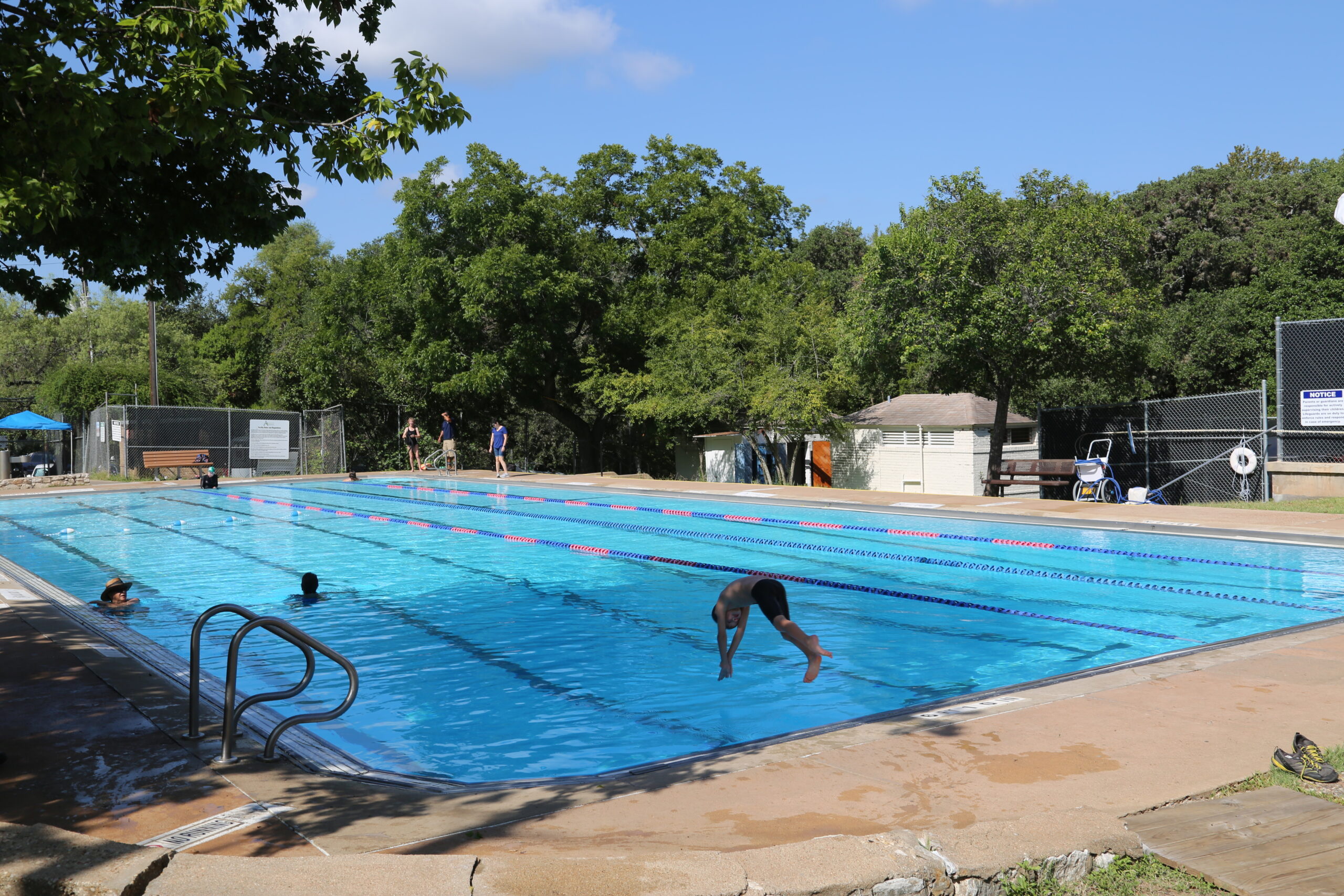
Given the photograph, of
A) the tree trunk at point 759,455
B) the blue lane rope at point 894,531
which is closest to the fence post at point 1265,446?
the blue lane rope at point 894,531

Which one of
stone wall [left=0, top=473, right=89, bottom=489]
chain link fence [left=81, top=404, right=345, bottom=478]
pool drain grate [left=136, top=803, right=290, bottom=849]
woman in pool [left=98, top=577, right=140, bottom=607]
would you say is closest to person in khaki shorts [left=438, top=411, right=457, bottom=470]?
chain link fence [left=81, top=404, right=345, bottom=478]

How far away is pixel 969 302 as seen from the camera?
68.4ft

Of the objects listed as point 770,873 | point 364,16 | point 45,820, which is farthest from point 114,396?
point 770,873

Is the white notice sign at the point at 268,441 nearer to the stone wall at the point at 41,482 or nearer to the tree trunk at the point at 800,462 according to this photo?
the stone wall at the point at 41,482

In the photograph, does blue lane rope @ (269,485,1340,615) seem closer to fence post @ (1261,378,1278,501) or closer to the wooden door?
fence post @ (1261,378,1278,501)

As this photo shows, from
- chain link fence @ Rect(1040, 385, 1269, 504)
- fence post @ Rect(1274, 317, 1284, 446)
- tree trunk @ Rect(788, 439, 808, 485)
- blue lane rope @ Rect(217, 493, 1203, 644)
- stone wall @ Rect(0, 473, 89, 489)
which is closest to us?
blue lane rope @ Rect(217, 493, 1203, 644)

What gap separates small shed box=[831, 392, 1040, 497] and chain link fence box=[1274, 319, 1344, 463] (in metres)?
7.46

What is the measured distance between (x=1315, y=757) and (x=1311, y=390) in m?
15.6

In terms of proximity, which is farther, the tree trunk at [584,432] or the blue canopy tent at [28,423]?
the tree trunk at [584,432]

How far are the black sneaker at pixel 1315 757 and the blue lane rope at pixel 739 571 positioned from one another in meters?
3.54

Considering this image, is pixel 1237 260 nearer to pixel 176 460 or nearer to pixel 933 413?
pixel 933 413

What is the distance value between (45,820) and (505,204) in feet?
91.5

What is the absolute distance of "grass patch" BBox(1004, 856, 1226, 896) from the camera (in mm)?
3553

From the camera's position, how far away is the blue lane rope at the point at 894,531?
1247 centimetres
